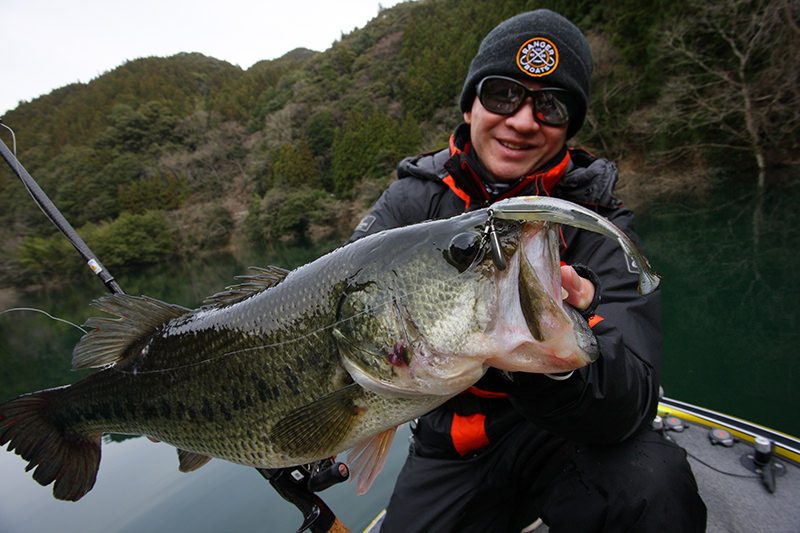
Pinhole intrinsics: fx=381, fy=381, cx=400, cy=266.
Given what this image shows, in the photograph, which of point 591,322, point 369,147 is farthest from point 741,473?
point 369,147

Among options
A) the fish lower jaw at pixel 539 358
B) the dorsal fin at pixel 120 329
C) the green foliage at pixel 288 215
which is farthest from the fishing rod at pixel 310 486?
the green foliage at pixel 288 215

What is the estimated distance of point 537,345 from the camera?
1073mm

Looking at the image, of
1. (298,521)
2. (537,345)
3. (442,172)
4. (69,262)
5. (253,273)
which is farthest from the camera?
(69,262)

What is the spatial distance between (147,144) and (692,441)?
7209 centimetres

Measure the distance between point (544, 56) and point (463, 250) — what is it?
69.9 inches

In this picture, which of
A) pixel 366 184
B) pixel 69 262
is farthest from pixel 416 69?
pixel 69 262

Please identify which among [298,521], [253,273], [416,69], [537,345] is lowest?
[298,521]

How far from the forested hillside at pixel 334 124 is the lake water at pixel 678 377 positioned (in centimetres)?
564

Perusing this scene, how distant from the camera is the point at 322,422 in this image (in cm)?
137

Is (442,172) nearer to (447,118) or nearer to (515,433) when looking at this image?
(515,433)

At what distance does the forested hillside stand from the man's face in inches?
792

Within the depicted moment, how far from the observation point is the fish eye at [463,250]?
1.16 m

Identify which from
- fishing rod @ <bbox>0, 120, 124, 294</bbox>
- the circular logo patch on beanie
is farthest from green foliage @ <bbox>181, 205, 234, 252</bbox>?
the circular logo patch on beanie

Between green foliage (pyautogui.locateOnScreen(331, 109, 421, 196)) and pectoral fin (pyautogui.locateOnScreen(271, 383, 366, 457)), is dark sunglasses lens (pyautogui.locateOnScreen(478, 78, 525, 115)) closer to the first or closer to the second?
pectoral fin (pyautogui.locateOnScreen(271, 383, 366, 457))
